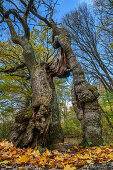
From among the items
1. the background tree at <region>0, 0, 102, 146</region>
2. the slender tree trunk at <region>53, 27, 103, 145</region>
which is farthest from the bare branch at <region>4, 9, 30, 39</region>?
the slender tree trunk at <region>53, 27, 103, 145</region>

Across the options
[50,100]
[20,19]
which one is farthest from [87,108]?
[20,19]

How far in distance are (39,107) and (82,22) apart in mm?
8859

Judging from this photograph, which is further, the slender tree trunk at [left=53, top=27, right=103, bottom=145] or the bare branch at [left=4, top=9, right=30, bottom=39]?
the bare branch at [left=4, top=9, right=30, bottom=39]

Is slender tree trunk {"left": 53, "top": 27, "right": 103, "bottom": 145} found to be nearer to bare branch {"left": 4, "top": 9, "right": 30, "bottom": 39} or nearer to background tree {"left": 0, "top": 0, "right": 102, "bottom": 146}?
background tree {"left": 0, "top": 0, "right": 102, "bottom": 146}

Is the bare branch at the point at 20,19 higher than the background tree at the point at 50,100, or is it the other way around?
the bare branch at the point at 20,19

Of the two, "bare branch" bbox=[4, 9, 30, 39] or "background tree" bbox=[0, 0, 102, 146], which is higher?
"bare branch" bbox=[4, 9, 30, 39]

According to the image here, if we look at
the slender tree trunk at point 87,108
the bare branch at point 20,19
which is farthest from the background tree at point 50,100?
Answer: the bare branch at point 20,19

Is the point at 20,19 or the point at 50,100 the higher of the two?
the point at 20,19

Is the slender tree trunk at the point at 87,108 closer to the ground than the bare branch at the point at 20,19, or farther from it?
closer to the ground

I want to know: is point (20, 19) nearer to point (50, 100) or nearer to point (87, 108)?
point (50, 100)

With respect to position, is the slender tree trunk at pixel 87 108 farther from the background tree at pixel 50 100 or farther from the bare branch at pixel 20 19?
the bare branch at pixel 20 19

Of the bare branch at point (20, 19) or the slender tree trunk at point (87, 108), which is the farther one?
the bare branch at point (20, 19)

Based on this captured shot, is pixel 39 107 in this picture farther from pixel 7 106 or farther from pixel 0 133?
pixel 0 133

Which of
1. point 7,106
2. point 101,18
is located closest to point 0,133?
point 7,106
